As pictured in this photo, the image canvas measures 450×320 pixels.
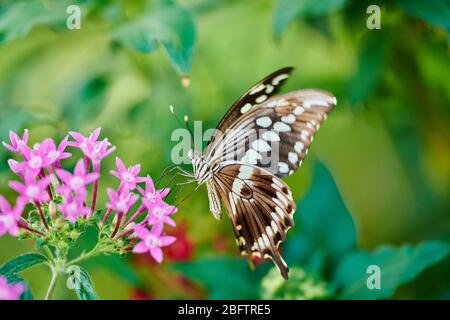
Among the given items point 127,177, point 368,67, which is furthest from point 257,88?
point 368,67

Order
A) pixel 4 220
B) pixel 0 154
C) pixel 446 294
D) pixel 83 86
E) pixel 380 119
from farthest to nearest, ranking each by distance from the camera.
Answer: pixel 380 119, pixel 83 86, pixel 446 294, pixel 0 154, pixel 4 220

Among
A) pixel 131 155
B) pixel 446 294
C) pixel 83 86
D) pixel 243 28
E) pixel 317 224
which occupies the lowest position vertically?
pixel 446 294

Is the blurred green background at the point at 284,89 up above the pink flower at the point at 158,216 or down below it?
above

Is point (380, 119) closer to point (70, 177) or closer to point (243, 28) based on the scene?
point (243, 28)

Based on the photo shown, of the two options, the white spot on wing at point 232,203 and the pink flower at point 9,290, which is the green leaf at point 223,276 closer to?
the white spot on wing at point 232,203

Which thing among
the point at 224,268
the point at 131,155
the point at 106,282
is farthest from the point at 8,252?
the point at 224,268

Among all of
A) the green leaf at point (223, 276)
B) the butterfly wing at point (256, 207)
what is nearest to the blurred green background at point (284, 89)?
the green leaf at point (223, 276)

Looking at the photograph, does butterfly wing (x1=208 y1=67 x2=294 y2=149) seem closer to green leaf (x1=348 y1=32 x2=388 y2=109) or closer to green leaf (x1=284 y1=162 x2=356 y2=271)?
green leaf (x1=284 y1=162 x2=356 y2=271)
